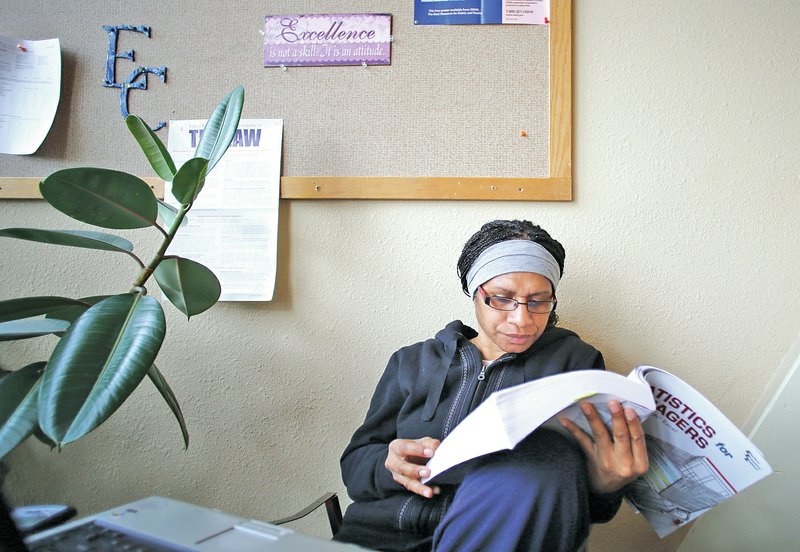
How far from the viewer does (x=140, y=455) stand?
1.35 metres

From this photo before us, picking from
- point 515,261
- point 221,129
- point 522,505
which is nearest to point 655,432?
point 522,505

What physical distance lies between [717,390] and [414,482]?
31.3 inches

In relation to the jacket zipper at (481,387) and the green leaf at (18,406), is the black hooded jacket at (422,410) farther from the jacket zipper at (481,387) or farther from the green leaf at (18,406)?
the green leaf at (18,406)

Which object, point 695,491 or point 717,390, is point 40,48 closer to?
point 695,491

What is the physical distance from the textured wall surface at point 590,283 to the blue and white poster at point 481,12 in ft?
0.33

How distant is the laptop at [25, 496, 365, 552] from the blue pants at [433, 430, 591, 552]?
0.37 m

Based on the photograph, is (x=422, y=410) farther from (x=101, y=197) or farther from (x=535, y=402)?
(x=101, y=197)

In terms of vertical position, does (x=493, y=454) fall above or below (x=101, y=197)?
below

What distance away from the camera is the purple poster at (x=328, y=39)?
4.26 ft

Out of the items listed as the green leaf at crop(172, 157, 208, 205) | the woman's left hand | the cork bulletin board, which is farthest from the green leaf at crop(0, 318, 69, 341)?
the woman's left hand

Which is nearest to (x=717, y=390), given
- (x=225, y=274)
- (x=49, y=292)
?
(x=225, y=274)

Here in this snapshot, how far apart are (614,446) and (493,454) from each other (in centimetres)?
18

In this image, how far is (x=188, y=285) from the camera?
103 cm

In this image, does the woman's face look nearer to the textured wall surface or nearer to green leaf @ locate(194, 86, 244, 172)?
the textured wall surface
